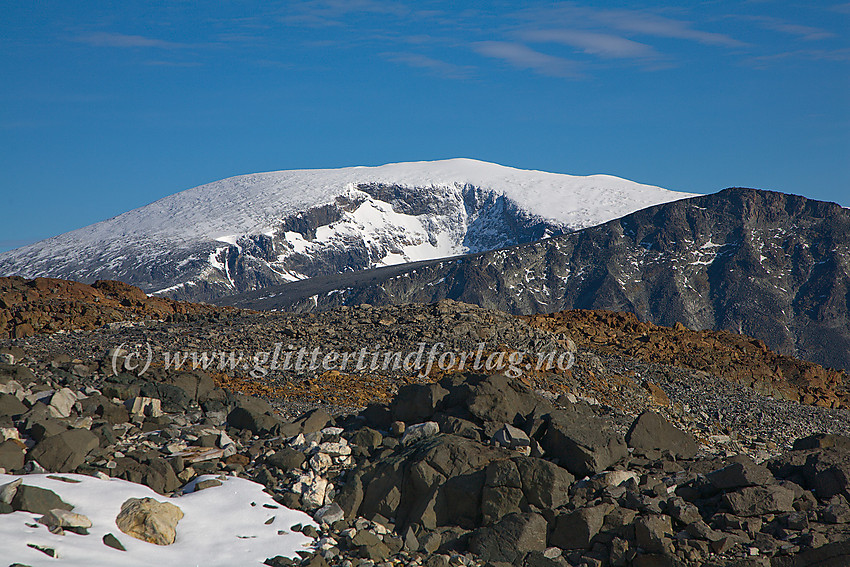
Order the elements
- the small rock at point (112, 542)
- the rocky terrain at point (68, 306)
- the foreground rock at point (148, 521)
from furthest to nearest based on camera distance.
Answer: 1. the rocky terrain at point (68, 306)
2. the foreground rock at point (148, 521)
3. the small rock at point (112, 542)

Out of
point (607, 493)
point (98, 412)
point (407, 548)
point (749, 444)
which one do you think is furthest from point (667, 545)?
point (749, 444)

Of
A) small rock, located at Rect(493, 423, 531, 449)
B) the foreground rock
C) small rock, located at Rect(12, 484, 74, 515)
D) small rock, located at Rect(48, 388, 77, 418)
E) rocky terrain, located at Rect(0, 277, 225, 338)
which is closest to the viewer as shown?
small rock, located at Rect(12, 484, 74, 515)

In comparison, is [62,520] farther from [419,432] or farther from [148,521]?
[419,432]

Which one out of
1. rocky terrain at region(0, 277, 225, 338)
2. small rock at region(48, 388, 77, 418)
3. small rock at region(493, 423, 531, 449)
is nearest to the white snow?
small rock at region(48, 388, 77, 418)

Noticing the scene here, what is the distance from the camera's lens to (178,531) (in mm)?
10633

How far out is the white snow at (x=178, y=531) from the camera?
9.23m

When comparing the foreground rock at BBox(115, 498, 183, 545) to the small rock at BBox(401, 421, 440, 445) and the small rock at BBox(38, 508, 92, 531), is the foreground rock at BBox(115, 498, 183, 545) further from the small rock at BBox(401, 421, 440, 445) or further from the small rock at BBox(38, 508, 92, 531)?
the small rock at BBox(401, 421, 440, 445)

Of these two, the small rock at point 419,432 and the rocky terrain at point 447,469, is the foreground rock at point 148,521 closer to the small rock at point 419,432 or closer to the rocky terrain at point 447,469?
the rocky terrain at point 447,469

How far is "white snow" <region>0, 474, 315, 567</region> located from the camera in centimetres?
923

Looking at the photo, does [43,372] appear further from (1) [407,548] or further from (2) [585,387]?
(2) [585,387]

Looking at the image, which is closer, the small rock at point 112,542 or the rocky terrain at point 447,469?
the small rock at point 112,542

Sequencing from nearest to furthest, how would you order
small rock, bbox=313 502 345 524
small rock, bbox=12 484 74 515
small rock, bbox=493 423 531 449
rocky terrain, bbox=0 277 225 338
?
small rock, bbox=12 484 74 515 → small rock, bbox=313 502 345 524 → small rock, bbox=493 423 531 449 → rocky terrain, bbox=0 277 225 338

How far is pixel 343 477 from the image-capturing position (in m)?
12.6

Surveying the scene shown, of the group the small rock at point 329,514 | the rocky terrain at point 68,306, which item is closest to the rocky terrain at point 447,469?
the small rock at point 329,514
